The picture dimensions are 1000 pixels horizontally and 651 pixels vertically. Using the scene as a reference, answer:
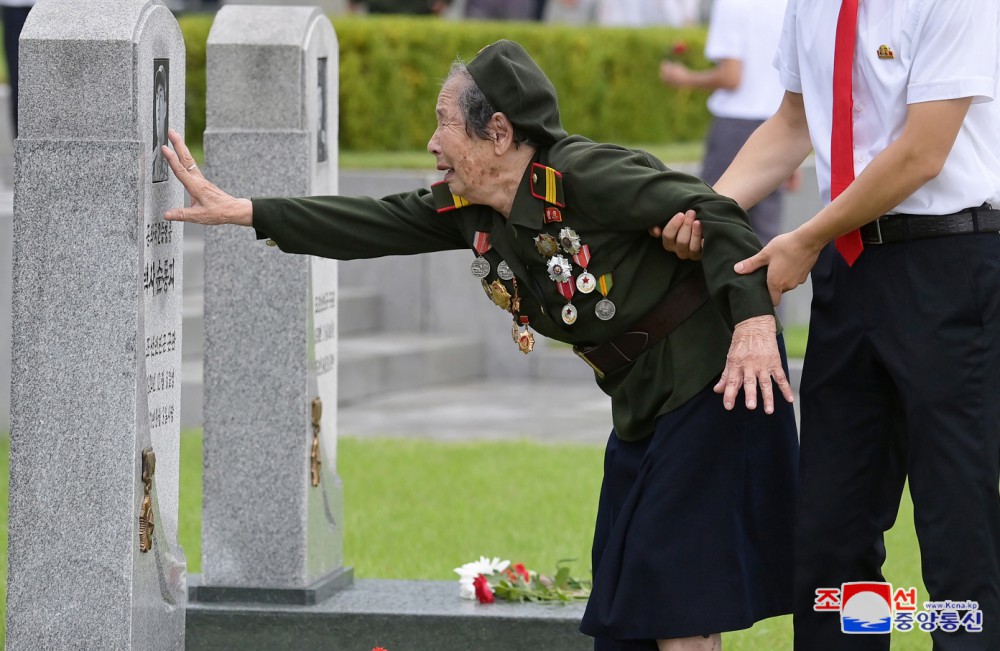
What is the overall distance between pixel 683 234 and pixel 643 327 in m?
0.27

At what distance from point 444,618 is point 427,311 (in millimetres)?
6400

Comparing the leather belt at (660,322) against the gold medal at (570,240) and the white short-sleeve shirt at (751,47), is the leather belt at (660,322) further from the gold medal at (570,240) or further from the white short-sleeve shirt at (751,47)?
the white short-sleeve shirt at (751,47)

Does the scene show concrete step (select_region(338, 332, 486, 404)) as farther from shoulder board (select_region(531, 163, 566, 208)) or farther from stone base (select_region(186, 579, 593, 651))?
shoulder board (select_region(531, 163, 566, 208))

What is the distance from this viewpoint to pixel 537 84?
369cm

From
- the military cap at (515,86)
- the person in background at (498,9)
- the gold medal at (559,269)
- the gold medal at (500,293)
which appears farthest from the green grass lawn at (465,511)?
the person in background at (498,9)

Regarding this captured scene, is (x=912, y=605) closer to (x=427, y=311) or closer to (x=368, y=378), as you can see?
(x=368, y=378)

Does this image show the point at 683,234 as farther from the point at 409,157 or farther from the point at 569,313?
the point at 409,157

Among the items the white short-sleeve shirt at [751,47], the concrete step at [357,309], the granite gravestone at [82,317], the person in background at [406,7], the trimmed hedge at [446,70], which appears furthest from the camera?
the person in background at [406,7]

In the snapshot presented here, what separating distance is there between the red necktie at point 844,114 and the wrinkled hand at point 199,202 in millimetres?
1420

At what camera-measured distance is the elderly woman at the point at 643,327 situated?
11.9 ft

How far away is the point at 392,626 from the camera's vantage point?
4.94m

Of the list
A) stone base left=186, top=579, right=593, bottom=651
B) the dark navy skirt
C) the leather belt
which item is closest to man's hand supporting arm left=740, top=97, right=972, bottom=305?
the leather belt

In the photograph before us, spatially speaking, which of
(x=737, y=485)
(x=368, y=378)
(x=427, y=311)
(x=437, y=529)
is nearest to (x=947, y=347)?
(x=737, y=485)

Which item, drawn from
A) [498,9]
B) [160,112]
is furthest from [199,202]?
[498,9]
